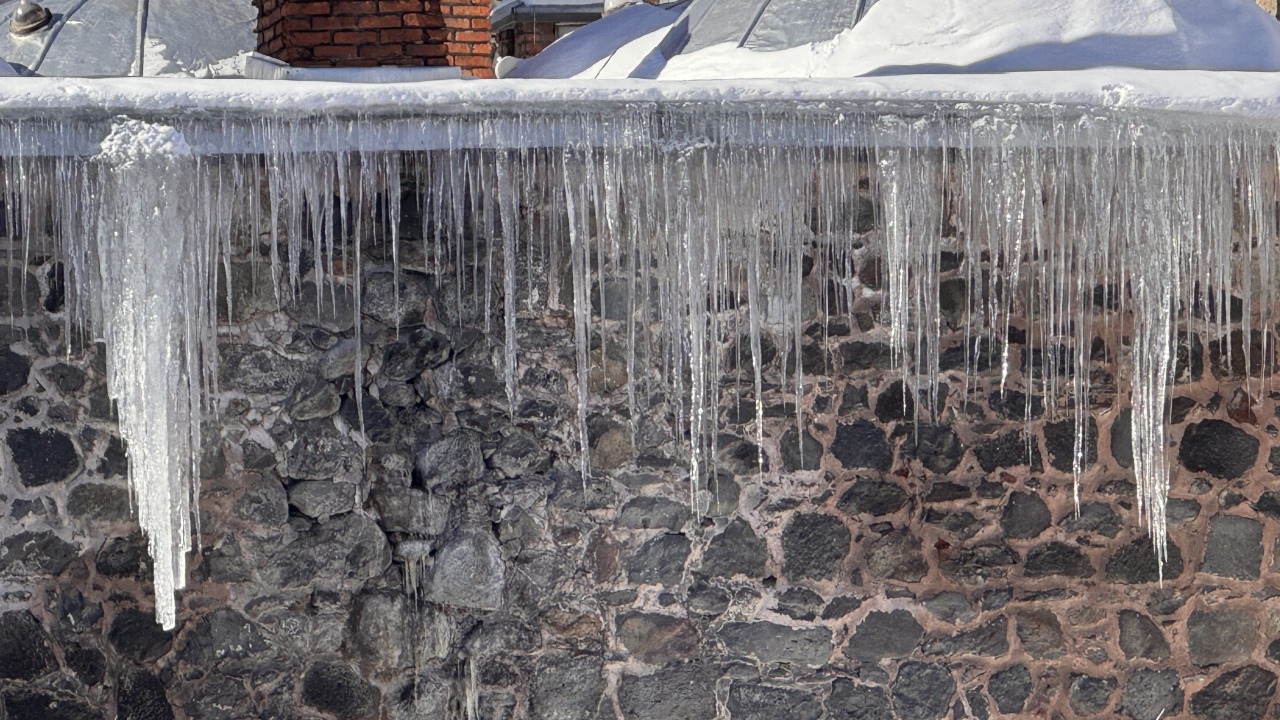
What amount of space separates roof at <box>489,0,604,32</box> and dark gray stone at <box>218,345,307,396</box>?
22.6ft

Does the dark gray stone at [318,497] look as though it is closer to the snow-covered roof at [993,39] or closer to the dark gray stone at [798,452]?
the dark gray stone at [798,452]

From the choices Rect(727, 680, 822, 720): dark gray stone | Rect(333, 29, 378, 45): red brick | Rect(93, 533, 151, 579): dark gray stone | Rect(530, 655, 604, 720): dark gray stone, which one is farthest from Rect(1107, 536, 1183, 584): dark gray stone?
Rect(93, 533, 151, 579): dark gray stone

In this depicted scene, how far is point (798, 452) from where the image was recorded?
4797 mm

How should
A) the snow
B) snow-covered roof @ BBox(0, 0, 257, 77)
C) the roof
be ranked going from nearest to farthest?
1. the snow
2. snow-covered roof @ BBox(0, 0, 257, 77)
3. the roof

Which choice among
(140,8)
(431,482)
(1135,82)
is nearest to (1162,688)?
(1135,82)

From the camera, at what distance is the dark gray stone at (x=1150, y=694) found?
4852 mm

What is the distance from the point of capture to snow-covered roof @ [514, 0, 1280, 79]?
470cm

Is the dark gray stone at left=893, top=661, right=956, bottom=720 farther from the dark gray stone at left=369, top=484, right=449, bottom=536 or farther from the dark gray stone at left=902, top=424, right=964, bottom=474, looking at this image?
the dark gray stone at left=369, top=484, right=449, bottom=536

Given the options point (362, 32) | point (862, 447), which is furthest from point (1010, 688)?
point (362, 32)

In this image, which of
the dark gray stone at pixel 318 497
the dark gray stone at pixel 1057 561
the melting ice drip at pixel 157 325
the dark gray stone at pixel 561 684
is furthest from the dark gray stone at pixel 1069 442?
the melting ice drip at pixel 157 325

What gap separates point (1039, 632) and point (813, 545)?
0.87m

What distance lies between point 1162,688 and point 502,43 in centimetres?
850

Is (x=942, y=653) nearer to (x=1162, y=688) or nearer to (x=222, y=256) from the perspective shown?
(x=1162, y=688)

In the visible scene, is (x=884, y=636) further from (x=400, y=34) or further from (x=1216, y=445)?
(x=400, y=34)
